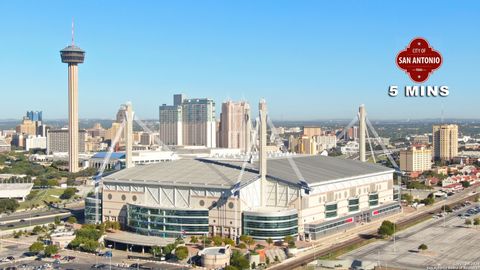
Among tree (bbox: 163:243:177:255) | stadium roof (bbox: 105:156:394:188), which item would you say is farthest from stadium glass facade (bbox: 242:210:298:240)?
tree (bbox: 163:243:177:255)

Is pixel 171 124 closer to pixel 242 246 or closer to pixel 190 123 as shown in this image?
pixel 190 123

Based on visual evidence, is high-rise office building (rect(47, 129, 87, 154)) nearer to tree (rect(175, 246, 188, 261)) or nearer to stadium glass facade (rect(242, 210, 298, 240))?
stadium glass facade (rect(242, 210, 298, 240))

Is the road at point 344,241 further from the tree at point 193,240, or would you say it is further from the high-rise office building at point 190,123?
the high-rise office building at point 190,123

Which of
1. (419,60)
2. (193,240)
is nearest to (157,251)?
(193,240)

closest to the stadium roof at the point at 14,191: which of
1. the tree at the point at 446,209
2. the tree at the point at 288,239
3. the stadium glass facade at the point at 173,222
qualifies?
the stadium glass facade at the point at 173,222

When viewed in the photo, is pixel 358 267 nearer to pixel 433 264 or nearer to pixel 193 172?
pixel 433 264
